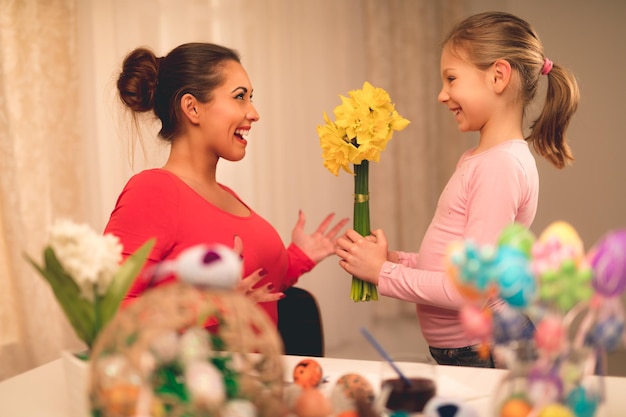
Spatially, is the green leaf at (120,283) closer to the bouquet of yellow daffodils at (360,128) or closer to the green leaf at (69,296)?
the green leaf at (69,296)

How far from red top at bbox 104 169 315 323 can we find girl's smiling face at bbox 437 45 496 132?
717 millimetres

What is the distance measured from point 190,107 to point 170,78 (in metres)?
0.11

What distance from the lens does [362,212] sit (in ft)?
6.94

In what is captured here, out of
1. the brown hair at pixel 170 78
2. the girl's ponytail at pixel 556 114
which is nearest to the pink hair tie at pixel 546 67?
the girl's ponytail at pixel 556 114

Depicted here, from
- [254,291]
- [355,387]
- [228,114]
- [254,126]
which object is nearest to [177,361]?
[355,387]

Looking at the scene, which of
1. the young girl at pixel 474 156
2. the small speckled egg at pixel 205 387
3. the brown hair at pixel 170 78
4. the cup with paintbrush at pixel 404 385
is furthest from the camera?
the brown hair at pixel 170 78

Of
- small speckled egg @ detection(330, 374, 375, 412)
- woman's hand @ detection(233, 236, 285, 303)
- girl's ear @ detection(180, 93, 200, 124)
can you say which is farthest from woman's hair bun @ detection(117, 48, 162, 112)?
small speckled egg @ detection(330, 374, 375, 412)

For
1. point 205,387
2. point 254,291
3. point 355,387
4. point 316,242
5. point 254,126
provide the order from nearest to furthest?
point 205,387 < point 355,387 < point 254,291 < point 316,242 < point 254,126

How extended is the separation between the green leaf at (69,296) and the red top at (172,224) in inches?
23.7

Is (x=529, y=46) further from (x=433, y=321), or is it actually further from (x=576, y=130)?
(x=576, y=130)

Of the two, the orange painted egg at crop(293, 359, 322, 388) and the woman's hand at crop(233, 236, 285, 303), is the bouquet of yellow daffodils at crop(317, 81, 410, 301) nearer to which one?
the woman's hand at crop(233, 236, 285, 303)

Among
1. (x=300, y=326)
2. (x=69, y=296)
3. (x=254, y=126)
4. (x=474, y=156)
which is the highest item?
(x=254, y=126)

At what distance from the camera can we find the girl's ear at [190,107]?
2.22 m

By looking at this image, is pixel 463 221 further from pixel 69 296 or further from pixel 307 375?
pixel 69 296
